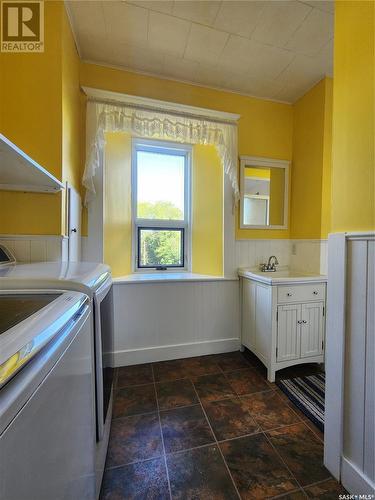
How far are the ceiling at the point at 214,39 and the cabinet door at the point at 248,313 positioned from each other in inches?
77.8

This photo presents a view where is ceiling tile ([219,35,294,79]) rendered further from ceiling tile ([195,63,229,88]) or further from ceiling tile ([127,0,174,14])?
ceiling tile ([127,0,174,14])

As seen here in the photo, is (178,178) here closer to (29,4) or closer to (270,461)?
(29,4)

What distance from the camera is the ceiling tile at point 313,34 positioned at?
1.55m

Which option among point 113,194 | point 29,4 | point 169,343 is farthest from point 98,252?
point 29,4

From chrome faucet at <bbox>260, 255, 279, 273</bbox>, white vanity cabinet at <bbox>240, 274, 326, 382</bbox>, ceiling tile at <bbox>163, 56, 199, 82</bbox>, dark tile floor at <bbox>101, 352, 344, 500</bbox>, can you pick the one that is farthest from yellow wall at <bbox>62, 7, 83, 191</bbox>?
chrome faucet at <bbox>260, 255, 279, 273</bbox>

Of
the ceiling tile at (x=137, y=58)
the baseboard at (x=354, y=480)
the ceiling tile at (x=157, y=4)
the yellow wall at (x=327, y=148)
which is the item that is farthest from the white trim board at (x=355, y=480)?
the ceiling tile at (x=137, y=58)

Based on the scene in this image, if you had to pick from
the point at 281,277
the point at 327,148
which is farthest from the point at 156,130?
the point at 281,277

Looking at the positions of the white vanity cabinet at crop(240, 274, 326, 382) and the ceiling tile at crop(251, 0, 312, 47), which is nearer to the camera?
the ceiling tile at crop(251, 0, 312, 47)

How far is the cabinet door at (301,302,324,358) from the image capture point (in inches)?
74.0

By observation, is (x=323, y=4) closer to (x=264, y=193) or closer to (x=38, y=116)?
(x=264, y=193)

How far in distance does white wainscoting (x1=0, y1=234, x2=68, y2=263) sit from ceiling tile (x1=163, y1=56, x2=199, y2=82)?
1762 millimetres

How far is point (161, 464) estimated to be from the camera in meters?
1.11

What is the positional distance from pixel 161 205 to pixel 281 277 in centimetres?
144

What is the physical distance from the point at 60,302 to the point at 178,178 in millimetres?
2150
